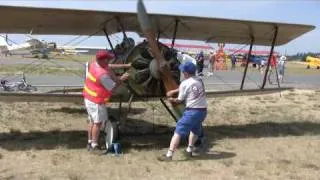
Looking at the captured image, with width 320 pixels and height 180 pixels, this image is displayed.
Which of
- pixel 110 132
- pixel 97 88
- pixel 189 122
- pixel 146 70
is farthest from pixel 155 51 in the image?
pixel 110 132

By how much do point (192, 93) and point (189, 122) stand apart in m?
0.44

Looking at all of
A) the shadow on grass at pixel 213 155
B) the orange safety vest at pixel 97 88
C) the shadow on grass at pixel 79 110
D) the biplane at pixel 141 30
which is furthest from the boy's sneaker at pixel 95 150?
the shadow on grass at pixel 79 110

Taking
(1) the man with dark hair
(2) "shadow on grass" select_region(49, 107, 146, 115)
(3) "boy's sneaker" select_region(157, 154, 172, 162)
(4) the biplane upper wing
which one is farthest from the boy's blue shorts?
(2) "shadow on grass" select_region(49, 107, 146, 115)

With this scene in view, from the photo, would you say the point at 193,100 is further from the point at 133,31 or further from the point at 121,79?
the point at 133,31

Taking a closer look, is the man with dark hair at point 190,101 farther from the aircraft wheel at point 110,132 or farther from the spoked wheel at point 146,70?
the aircraft wheel at point 110,132

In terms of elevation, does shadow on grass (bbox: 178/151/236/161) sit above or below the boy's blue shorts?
below

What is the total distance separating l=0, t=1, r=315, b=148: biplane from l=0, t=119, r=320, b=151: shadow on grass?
0.66 metres

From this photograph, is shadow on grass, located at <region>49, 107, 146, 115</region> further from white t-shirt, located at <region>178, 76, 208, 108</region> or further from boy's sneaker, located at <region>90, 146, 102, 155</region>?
white t-shirt, located at <region>178, 76, 208, 108</region>

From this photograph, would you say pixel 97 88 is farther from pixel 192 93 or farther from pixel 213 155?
pixel 213 155

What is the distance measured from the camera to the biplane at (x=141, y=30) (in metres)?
8.25

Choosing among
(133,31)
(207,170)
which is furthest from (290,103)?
(207,170)

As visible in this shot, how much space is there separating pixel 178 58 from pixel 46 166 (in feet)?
10.2

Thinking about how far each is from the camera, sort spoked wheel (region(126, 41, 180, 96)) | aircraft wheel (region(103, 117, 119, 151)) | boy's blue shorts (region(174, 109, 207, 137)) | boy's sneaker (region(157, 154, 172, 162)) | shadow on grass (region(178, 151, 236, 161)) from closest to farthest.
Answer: boy's sneaker (region(157, 154, 172, 162)) < boy's blue shorts (region(174, 109, 207, 137)) < shadow on grass (region(178, 151, 236, 161)) < aircraft wheel (region(103, 117, 119, 151)) < spoked wheel (region(126, 41, 180, 96))

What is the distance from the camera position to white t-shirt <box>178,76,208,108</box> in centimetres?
764
